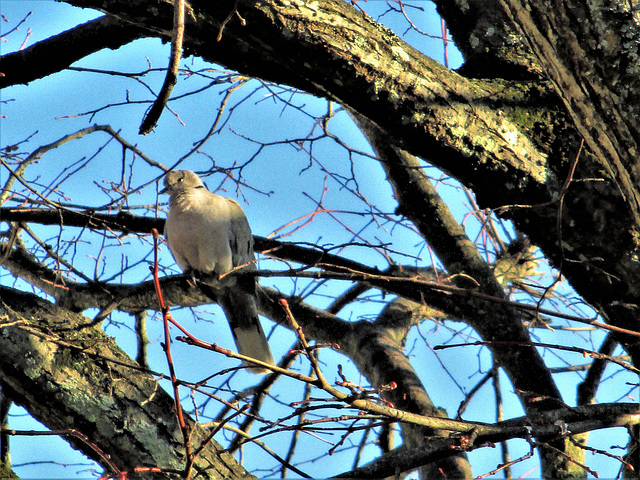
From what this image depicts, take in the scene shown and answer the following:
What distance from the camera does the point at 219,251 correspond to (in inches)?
141

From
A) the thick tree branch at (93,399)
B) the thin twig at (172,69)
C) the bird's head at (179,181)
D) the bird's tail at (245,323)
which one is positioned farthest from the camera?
the bird's head at (179,181)

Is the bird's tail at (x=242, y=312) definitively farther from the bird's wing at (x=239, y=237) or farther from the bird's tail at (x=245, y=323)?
the bird's wing at (x=239, y=237)

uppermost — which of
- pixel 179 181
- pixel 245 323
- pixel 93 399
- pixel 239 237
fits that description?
pixel 179 181

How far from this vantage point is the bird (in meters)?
3.50

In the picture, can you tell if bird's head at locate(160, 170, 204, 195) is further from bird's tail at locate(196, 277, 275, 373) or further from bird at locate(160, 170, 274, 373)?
bird's tail at locate(196, 277, 275, 373)

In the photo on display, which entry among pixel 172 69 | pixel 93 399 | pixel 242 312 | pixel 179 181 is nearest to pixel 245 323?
pixel 242 312

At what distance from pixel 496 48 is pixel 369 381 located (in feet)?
6.68

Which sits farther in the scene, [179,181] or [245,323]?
[179,181]

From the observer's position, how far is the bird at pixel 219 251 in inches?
138

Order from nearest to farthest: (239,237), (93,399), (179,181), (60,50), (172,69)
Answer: (172,69)
(93,399)
(60,50)
(239,237)
(179,181)

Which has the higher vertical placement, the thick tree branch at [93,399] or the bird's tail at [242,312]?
the bird's tail at [242,312]

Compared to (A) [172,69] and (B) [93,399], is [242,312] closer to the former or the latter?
(B) [93,399]

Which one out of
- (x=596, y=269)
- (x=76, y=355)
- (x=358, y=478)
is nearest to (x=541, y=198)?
(x=596, y=269)

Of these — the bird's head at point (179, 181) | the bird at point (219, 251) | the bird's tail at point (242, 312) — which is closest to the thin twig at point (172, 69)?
the bird at point (219, 251)
